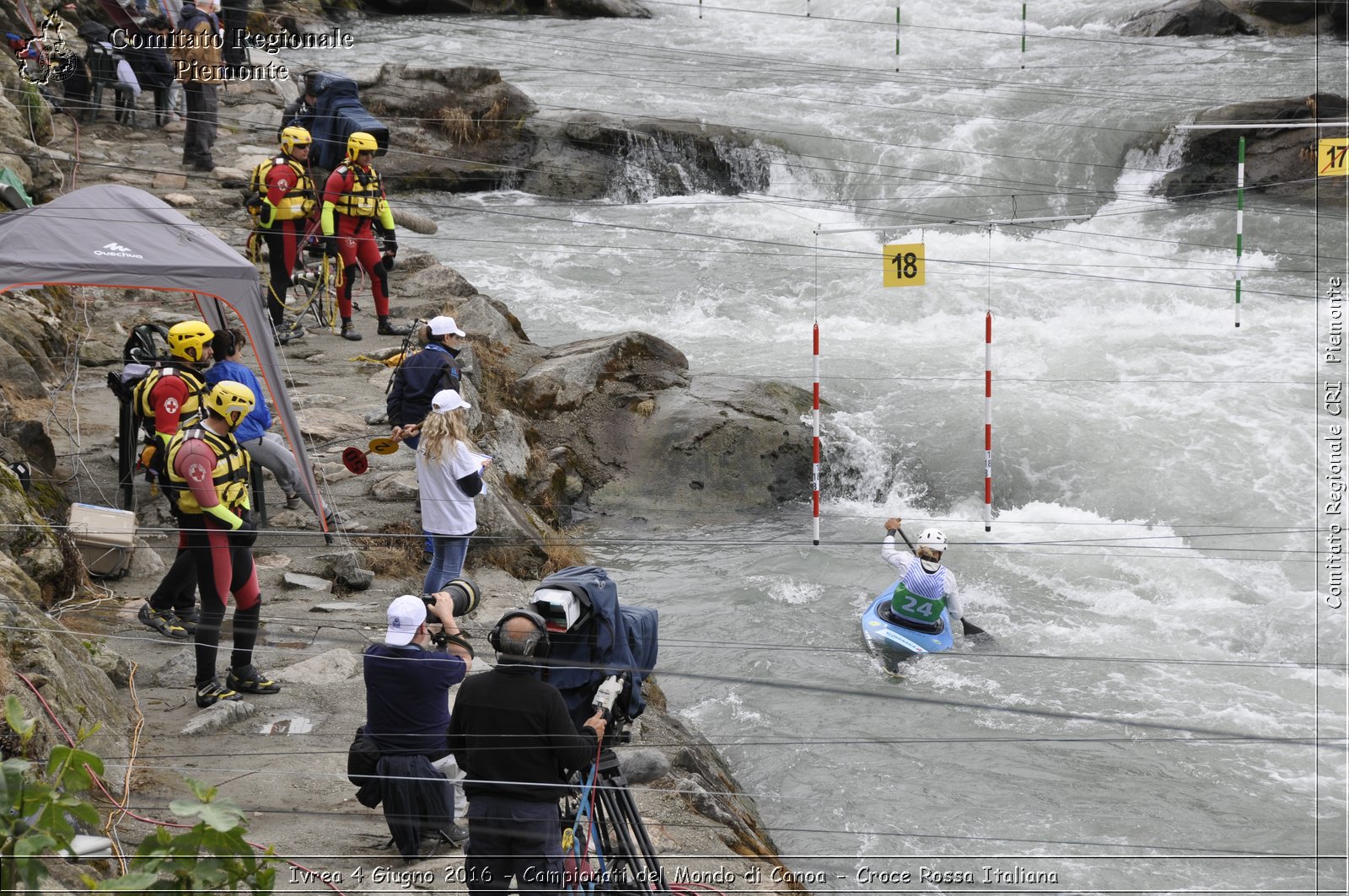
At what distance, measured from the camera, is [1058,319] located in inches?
601

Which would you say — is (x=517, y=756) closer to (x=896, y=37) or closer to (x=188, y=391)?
(x=188, y=391)

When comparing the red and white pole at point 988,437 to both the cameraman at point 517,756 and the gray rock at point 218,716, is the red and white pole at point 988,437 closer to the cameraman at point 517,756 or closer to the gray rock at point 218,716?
the gray rock at point 218,716

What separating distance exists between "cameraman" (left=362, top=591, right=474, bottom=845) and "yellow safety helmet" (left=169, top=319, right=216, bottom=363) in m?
2.94

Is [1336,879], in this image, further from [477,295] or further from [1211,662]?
[477,295]

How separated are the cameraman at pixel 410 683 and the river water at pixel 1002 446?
1014 millimetres

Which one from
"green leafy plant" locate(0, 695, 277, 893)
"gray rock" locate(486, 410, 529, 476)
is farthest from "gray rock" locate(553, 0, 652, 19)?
"green leafy plant" locate(0, 695, 277, 893)

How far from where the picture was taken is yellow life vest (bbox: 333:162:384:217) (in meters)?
11.0

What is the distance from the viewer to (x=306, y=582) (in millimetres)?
8227

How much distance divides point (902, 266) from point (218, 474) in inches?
259

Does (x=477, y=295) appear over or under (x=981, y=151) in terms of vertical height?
under

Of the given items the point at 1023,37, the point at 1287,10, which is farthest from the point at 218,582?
the point at 1287,10

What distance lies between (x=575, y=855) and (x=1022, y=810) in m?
3.96

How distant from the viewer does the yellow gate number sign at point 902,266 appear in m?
11.1

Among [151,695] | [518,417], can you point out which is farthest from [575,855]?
[518,417]
